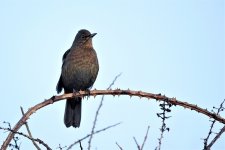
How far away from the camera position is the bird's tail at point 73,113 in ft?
21.9

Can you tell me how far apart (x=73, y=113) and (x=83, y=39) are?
1.55 m

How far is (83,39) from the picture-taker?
798 centimetres

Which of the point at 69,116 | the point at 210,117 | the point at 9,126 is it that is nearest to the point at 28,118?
the point at 9,126

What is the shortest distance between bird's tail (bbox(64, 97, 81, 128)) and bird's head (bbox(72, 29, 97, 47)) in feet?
3.37

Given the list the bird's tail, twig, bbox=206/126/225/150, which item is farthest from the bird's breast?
twig, bbox=206/126/225/150

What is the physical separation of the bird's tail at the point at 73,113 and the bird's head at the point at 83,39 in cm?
103

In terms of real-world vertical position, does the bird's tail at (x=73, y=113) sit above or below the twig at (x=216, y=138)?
above

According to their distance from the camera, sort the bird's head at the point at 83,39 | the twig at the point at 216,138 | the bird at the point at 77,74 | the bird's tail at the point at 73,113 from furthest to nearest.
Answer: the bird's head at the point at 83,39 → the bird at the point at 77,74 → the bird's tail at the point at 73,113 → the twig at the point at 216,138

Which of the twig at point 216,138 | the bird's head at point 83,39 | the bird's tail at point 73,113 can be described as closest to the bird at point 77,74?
the bird's tail at point 73,113

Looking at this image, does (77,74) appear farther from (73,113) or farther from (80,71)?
(73,113)

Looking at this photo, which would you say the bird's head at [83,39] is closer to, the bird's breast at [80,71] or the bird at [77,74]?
the bird at [77,74]

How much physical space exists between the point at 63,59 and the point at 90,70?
793 mm

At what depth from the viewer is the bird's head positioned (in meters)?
7.87

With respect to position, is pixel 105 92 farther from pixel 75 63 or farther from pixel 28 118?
pixel 75 63
